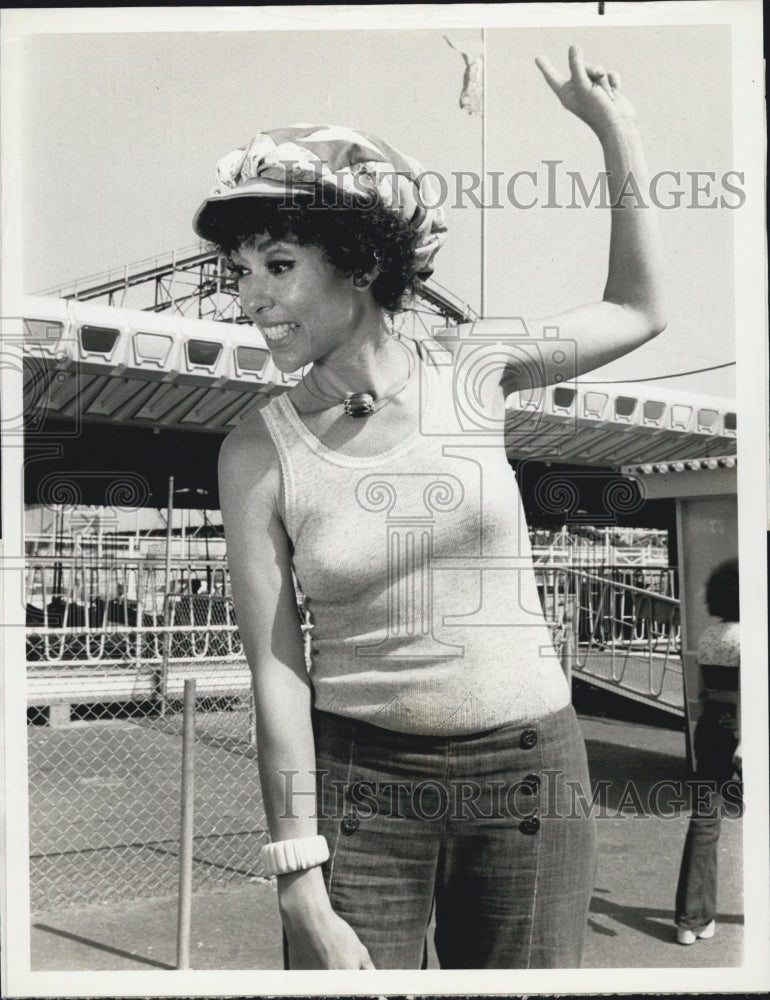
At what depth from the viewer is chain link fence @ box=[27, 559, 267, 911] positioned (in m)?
3.14

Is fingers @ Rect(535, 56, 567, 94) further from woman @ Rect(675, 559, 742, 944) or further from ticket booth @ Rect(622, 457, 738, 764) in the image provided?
woman @ Rect(675, 559, 742, 944)

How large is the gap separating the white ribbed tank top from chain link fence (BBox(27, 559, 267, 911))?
1260 millimetres

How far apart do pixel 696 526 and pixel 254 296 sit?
133cm

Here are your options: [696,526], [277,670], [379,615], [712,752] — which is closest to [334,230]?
[379,615]

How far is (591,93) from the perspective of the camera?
2.25 m

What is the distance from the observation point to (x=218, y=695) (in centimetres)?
331

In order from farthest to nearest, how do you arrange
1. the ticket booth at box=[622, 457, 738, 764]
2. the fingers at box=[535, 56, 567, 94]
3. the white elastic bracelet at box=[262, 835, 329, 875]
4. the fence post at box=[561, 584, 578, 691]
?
the fence post at box=[561, 584, 578, 691], the ticket booth at box=[622, 457, 738, 764], the fingers at box=[535, 56, 567, 94], the white elastic bracelet at box=[262, 835, 329, 875]

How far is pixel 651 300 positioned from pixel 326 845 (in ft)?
4.12

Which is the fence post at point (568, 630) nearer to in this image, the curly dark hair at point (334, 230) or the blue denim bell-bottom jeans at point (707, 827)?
the blue denim bell-bottom jeans at point (707, 827)

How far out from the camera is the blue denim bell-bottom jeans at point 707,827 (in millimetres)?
Answer: 2473

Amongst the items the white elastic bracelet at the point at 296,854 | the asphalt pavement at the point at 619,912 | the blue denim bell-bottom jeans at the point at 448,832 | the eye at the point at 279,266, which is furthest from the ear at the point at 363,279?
the asphalt pavement at the point at 619,912

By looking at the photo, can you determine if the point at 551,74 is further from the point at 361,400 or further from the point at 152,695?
the point at 152,695

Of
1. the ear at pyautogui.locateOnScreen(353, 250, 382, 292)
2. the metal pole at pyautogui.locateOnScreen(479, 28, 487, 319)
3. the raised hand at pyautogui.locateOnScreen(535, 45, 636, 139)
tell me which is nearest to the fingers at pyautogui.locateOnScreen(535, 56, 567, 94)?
the raised hand at pyautogui.locateOnScreen(535, 45, 636, 139)

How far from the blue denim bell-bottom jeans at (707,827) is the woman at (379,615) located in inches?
25.5
